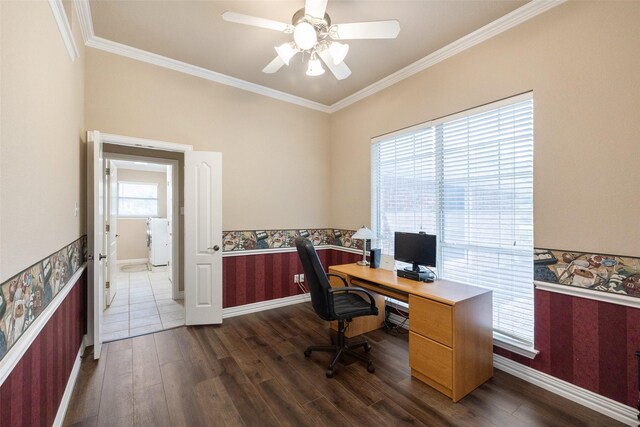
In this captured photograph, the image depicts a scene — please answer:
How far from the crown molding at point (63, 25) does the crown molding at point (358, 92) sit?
444mm

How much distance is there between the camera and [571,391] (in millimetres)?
2010

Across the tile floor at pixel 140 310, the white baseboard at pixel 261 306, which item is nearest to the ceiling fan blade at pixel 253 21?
the white baseboard at pixel 261 306

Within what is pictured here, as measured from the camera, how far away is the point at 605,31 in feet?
6.24

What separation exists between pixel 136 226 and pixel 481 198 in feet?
26.8

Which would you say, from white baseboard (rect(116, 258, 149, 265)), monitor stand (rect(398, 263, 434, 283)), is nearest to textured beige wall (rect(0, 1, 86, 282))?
monitor stand (rect(398, 263, 434, 283))

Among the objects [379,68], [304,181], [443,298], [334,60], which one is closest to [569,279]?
[443,298]

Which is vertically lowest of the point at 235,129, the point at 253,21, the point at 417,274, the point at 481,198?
the point at 417,274

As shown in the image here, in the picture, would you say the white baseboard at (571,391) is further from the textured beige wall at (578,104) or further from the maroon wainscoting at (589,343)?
the textured beige wall at (578,104)

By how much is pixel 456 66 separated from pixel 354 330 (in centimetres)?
294

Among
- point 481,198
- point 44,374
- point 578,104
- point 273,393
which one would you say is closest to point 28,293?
point 44,374

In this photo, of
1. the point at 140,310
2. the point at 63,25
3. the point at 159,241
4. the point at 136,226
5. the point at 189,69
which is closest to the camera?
the point at 63,25

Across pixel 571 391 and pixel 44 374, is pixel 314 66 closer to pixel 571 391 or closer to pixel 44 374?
pixel 44 374

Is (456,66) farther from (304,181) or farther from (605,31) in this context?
(304,181)

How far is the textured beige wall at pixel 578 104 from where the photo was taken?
1.82m
